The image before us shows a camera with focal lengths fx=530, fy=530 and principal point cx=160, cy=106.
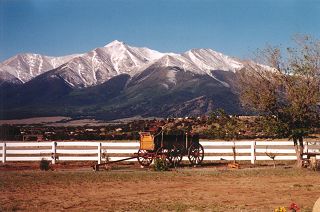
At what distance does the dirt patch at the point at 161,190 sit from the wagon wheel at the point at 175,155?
7.88 feet

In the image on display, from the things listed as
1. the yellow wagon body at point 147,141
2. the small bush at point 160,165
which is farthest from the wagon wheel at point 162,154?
the small bush at point 160,165

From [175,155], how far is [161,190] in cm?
962

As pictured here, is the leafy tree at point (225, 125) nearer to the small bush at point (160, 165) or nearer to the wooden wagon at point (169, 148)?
the wooden wagon at point (169, 148)

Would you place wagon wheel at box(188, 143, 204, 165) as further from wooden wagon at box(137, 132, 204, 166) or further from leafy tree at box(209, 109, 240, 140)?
leafy tree at box(209, 109, 240, 140)

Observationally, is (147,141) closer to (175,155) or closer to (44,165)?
(175,155)

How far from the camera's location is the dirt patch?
52.6ft

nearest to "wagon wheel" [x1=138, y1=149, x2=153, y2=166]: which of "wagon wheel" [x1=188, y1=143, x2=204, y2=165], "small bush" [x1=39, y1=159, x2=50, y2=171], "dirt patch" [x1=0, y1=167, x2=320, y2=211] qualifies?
"wagon wheel" [x1=188, y1=143, x2=204, y2=165]

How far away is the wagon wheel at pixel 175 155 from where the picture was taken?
29.0 meters

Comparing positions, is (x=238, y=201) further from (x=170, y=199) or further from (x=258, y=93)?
(x=258, y=93)

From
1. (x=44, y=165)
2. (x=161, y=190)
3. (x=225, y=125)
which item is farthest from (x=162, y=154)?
(x=161, y=190)

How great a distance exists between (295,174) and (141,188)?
8.39 meters

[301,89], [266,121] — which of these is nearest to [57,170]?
[266,121]

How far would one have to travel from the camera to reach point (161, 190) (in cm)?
1952

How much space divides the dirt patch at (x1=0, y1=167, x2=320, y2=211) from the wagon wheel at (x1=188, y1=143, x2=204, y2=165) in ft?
10.8
